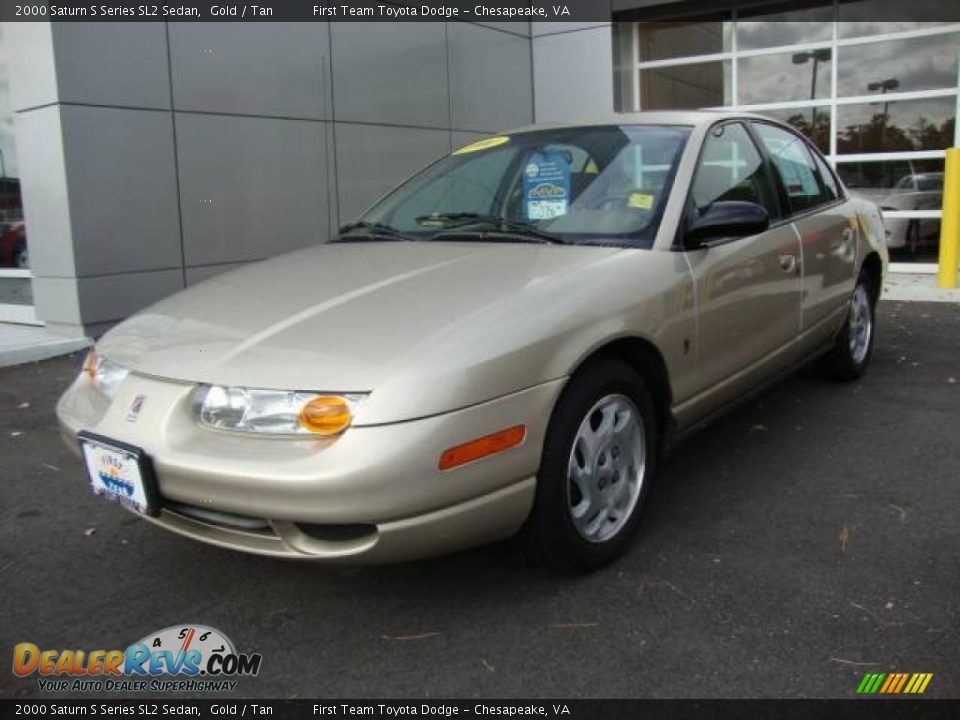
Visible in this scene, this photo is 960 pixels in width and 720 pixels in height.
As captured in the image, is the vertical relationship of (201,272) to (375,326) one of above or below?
below

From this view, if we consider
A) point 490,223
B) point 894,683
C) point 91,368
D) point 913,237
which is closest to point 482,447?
point 894,683

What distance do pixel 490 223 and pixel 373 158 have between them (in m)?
6.54

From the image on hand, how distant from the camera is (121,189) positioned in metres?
7.49

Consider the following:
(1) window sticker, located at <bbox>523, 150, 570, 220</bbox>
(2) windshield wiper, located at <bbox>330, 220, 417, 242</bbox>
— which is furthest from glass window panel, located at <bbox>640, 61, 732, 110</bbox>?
(2) windshield wiper, located at <bbox>330, 220, 417, 242</bbox>

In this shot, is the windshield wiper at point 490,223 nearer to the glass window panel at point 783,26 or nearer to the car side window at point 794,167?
the car side window at point 794,167

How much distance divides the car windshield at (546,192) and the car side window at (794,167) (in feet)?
2.94

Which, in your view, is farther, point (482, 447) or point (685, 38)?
point (685, 38)

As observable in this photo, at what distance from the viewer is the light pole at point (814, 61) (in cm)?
1088

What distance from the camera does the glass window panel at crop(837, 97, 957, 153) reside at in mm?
10188

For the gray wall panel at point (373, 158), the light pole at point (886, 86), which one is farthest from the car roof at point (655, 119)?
the light pole at point (886, 86)

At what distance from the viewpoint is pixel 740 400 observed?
3855mm

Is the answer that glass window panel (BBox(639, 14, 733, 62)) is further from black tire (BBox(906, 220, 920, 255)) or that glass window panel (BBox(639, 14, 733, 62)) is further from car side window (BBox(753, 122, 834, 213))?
car side window (BBox(753, 122, 834, 213))

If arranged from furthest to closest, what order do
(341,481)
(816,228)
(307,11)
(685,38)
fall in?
(685,38) < (307,11) < (816,228) < (341,481)
